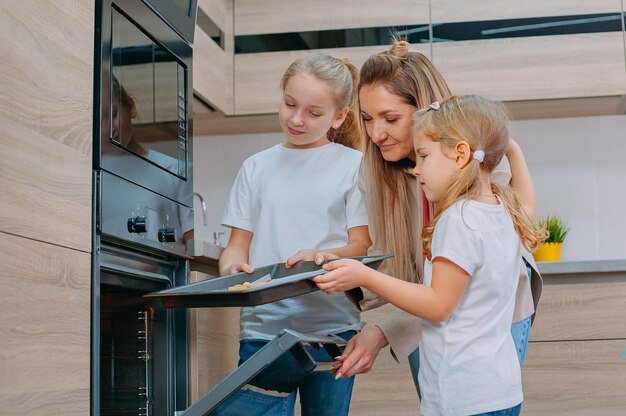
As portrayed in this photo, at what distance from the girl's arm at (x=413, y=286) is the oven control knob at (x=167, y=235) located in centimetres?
47

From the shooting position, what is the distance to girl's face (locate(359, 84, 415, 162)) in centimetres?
164

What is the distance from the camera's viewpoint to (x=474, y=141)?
1.43m

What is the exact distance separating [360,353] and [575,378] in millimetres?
1199

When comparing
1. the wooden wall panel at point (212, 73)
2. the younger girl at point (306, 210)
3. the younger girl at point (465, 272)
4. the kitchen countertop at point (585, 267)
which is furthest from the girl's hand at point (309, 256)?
the wooden wall panel at point (212, 73)

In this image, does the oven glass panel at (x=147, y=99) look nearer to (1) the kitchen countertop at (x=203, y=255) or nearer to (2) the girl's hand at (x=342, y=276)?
(1) the kitchen countertop at (x=203, y=255)

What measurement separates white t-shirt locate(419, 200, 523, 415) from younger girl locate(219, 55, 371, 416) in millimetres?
376

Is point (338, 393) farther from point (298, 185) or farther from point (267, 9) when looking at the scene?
point (267, 9)

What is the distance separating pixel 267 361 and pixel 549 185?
228cm

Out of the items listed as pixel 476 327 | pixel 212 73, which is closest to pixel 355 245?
pixel 476 327

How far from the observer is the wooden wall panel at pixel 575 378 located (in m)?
2.50

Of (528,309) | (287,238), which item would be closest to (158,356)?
(287,238)

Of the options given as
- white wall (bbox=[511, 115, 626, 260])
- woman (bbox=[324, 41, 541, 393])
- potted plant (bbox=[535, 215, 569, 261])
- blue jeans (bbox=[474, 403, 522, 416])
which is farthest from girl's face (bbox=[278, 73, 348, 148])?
white wall (bbox=[511, 115, 626, 260])

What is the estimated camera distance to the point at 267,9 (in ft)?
10.4

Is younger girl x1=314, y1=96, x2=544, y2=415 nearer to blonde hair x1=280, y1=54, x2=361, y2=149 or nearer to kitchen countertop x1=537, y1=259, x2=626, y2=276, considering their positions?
blonde hair x1=280, y1=54, x2=361, y2=149
